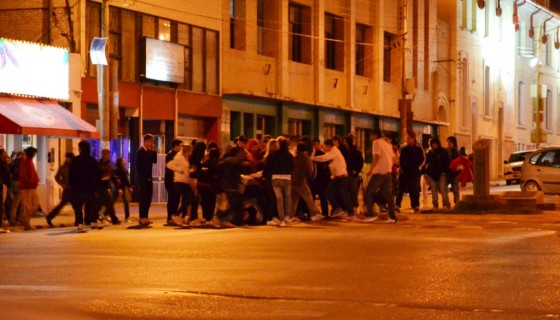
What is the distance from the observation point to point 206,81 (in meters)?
38.5

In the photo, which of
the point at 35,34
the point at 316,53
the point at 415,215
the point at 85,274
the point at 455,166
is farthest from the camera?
the point at 316,53

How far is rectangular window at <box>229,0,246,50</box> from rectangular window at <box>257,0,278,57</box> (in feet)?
5.84

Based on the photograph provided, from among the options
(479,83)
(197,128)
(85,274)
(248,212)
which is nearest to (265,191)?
(248,212)

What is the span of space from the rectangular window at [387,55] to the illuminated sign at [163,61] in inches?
722

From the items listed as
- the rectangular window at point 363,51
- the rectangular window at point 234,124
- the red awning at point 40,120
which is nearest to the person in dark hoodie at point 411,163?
the red awning at point 40,120

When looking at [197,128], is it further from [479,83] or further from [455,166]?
[479,83]

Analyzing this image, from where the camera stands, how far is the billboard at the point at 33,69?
92.4 ft

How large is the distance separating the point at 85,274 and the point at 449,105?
4863 centimetres

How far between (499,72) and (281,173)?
47.7m

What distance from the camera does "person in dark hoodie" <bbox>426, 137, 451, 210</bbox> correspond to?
87.1ft

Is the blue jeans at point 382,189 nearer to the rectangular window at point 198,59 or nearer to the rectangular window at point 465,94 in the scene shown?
the rectangular window at point 198,59

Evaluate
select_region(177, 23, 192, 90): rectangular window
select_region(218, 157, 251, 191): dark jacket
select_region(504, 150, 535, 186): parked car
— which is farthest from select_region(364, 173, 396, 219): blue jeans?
select_region(504, 150, 535, 186): parked car

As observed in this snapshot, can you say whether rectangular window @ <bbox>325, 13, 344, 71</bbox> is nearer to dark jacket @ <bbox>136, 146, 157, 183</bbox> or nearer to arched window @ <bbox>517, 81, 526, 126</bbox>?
dark jacket @ <bbox>136, 146, 157, 183</bbox>

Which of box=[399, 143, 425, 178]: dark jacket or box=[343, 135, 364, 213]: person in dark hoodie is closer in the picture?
box=[343, 135, 364, 213]: person in dark hoodie
